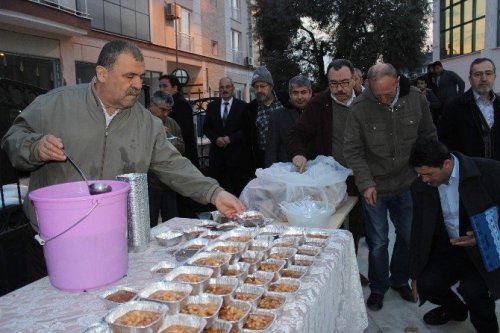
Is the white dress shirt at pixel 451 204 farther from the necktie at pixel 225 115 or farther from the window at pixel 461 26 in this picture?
the window at pixel 461 26

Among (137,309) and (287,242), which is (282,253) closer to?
(287,242)

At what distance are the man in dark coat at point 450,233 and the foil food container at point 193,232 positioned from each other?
4.00 feet

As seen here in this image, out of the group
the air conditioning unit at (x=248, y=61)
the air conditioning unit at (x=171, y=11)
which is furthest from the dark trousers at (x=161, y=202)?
the air conditioning unit at (x=248, y=61)

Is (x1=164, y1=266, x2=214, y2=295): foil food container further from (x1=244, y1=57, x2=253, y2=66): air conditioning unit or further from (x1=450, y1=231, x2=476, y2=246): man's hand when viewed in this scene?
(x1=244, y1=57, x2=253, y2=66): air conditioning unit

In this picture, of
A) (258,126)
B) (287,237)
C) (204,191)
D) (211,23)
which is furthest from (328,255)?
(211,23)

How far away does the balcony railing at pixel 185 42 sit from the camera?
55.9 ft

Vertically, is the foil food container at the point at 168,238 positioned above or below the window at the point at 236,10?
below

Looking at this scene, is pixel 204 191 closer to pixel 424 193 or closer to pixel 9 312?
pixel 9 312

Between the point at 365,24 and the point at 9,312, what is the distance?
45.4 ft

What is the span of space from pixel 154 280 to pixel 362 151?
6.36 ft

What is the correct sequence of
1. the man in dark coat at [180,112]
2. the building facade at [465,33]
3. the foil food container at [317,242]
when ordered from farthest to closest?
1. the building facade at [465,33]
2. the man in dark coat at [180,112]
3. the foil food container at [317,242]

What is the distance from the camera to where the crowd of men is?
1.92m

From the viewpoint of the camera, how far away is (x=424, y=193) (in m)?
2.66

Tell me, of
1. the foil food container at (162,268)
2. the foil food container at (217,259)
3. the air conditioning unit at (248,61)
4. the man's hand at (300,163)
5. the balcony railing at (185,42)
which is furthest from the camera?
the air conditioning unit at (248,61)
